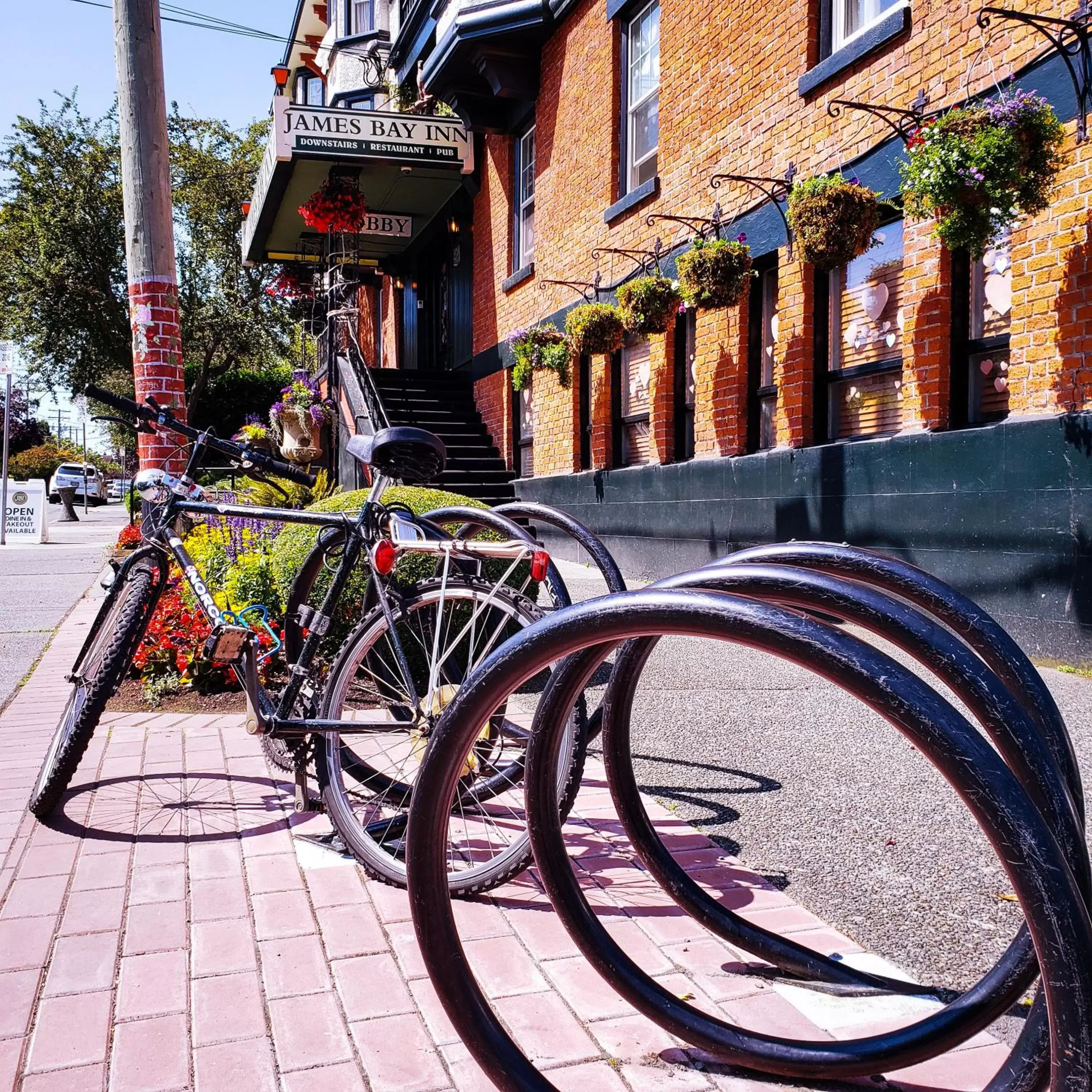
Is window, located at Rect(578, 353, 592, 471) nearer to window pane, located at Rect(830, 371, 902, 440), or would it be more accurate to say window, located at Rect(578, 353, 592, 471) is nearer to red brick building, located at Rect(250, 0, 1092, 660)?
red brick building, located at Rect(250, 0, 1092, 660)

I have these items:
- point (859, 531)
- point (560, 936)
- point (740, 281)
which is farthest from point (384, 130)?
point (560, 936)

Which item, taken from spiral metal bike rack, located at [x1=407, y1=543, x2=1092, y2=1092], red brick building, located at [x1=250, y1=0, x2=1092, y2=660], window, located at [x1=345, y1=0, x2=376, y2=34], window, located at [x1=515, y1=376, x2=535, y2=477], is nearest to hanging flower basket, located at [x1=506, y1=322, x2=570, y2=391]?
red brick building, located at [x1=250, y1=0, x2=1092, y2=660]

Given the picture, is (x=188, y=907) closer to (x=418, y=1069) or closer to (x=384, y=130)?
(x=418, y=1069)

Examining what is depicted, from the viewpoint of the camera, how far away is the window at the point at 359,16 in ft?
68.7

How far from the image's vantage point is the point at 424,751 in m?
2.76

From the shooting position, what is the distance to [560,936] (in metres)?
2.72

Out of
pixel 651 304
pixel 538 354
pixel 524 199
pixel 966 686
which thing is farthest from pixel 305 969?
pixel 524 199

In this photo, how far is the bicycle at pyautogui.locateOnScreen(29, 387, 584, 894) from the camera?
312 cm

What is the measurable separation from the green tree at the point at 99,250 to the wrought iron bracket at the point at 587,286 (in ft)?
58.2

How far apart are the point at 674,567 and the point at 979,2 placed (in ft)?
18.2

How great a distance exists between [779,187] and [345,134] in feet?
26.8

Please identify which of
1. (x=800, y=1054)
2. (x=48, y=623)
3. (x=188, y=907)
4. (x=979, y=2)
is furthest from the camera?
(x=48, y=623)

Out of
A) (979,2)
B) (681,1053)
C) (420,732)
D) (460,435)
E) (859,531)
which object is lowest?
(681,1053)

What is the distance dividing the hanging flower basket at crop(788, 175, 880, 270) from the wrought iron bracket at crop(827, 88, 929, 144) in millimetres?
442
